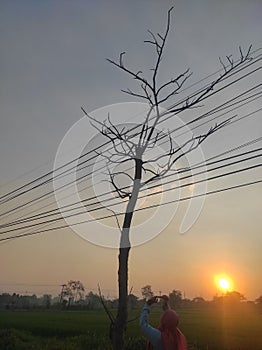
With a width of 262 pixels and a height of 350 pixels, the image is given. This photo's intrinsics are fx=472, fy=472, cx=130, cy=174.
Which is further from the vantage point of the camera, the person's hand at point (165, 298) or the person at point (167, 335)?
the person's hand at point (165, 298)

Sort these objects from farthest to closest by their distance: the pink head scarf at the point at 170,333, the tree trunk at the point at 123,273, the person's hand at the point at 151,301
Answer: the tree trunk at the point at 123,273 < the person's hand at the point at 151,301 < the pink head scarf at the point at 170,333

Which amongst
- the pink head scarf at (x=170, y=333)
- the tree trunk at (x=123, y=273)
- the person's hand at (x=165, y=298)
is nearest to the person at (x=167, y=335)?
the pink head scarf at (x=170, y=333)

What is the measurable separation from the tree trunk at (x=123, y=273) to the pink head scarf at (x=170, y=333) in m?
1.65

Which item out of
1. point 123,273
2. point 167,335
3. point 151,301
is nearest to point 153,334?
point 167,335

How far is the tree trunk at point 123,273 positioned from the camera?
676 centimetres

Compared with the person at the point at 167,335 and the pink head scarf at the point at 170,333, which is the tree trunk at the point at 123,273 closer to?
the person at the point at 167,335

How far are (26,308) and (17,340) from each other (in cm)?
5744

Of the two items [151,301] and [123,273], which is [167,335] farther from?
[123,273]

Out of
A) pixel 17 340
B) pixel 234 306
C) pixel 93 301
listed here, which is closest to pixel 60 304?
pixel 93 301

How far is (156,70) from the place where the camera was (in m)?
7.58

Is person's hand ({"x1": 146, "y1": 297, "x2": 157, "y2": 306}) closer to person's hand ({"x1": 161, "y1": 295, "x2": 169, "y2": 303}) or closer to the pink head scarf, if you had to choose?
person's hand ({"x1": 161, "y1": 295, "x2": 169, "y2": 303})

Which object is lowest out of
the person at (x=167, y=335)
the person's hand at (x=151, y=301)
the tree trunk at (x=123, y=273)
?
the person at (x=167, y=335)

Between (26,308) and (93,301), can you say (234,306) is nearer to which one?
(93,301)

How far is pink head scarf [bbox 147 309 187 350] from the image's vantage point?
202 inches
